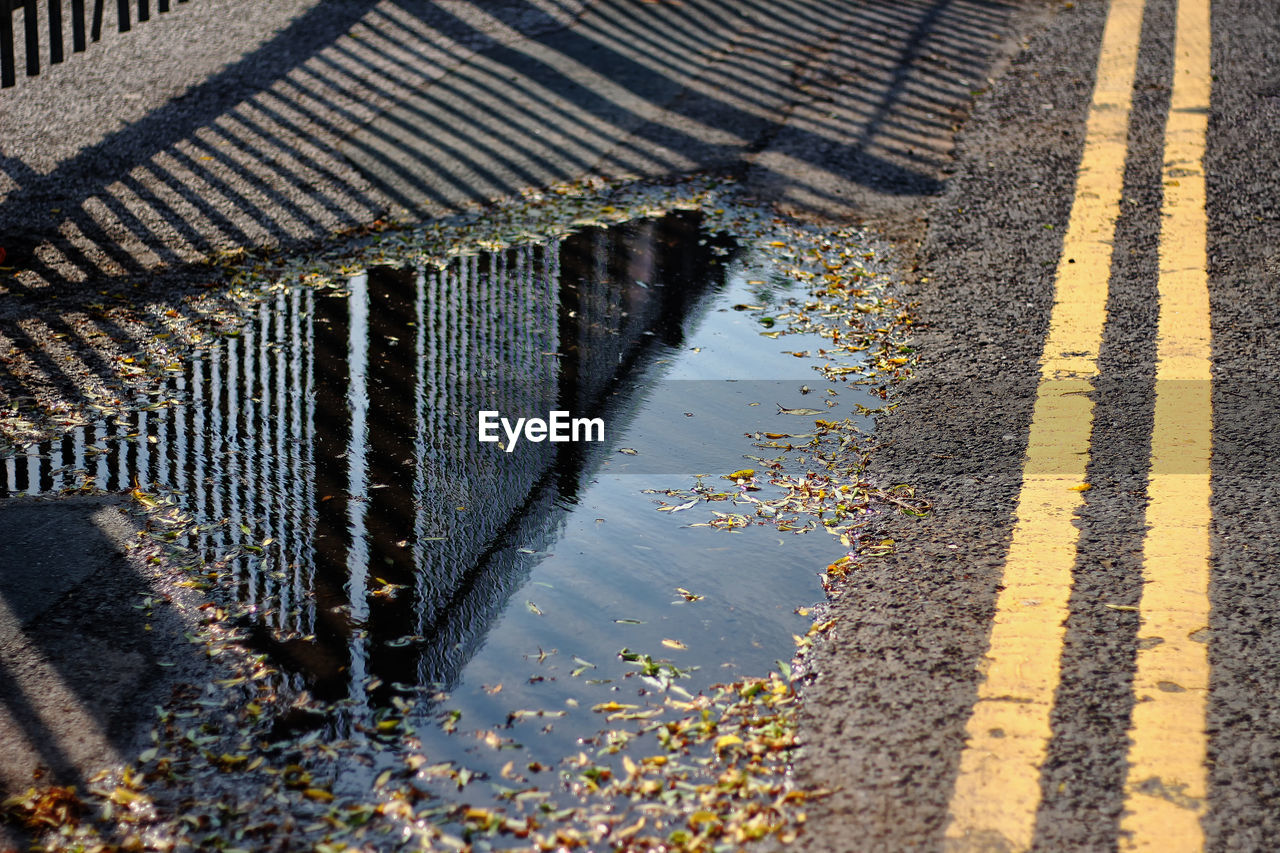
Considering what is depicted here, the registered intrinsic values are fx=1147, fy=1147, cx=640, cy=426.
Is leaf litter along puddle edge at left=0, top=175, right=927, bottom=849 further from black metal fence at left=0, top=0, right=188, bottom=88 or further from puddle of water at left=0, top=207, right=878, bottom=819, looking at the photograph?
black metal fence at left=0, top=0, right=188, bottom=88

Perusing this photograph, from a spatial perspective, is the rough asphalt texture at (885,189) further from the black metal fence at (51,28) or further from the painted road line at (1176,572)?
the black metal fence at (51,28)

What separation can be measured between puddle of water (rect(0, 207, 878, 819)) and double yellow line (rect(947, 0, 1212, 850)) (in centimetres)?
59

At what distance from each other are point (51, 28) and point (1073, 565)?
6889mm

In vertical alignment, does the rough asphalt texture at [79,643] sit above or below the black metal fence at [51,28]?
below

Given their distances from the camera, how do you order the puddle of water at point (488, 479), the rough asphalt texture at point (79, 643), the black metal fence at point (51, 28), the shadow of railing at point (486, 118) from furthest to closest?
the black metal fence at point (51, 28), the shadow of railing at point (486, 118), the puddle of water at point (488, 479), the rough asphalt texture at point (79, 643)

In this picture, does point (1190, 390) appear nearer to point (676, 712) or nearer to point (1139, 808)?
point (1139, 808)

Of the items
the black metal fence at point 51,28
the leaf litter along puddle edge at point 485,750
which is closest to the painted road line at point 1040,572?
the leaf litter along puddle edge at point 485,750

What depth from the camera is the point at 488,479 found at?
3.91 meters

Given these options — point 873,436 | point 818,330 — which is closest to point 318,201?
point 818,330

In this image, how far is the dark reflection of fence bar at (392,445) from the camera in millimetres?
3262

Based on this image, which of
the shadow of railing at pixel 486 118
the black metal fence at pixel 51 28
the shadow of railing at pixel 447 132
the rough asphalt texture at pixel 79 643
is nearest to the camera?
the rough asphalt texture at pixel 79 643

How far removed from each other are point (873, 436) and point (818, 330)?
990 millimetres

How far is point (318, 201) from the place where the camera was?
19.8ft

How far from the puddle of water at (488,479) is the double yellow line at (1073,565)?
594 mm
